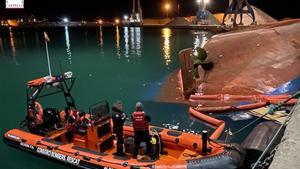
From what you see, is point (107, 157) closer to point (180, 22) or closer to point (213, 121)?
point (213, 121)

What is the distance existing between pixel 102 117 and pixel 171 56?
79.3 feet

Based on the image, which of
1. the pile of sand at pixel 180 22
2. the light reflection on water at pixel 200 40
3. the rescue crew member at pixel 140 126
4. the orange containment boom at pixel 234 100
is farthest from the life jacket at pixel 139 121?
the pile of sand at pixel 180 22

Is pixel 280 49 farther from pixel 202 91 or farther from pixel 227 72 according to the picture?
pixel 202 91

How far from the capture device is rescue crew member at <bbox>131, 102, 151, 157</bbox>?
7.70 meters

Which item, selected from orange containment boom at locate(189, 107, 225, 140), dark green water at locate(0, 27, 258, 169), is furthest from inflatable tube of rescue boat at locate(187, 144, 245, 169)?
dark green water at locate(0, 27, 258, 169)

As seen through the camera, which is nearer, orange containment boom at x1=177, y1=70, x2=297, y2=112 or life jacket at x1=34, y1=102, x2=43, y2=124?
life jacket at x1=34, y1=102, x2=43, y2=124

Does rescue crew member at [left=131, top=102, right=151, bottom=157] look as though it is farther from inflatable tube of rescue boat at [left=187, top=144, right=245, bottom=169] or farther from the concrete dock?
the concrete dock

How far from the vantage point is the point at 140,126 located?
7809mm

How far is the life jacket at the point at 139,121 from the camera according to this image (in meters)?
7.68

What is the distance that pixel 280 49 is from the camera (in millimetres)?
16453

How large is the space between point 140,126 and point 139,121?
0.51 ft

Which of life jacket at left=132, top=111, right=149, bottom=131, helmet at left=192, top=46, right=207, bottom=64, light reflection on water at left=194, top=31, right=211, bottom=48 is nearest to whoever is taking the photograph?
life jacket at left=132, top=111, right=149, bottom=131

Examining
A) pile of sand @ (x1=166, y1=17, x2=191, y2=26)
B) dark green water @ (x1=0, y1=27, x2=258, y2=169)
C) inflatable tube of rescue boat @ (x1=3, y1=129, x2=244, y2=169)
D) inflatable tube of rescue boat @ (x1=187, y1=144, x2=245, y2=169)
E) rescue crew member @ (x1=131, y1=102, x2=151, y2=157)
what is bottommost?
dark green water @ (x1=0, y1=27, x2=258, y2=169)

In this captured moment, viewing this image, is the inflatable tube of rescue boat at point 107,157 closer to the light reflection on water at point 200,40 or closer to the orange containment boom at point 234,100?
the orange containment boom at point 234,100
